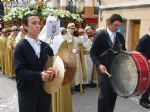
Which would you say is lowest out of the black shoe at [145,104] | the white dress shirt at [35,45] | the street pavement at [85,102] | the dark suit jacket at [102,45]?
the street pavement at [85,102]

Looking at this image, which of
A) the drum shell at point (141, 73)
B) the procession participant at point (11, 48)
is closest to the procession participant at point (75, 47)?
the procession participant at point (11, 48)

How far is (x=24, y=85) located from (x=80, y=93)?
539 cm

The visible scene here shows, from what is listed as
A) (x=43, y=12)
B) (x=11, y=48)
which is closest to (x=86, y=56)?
(x=43, y=12)

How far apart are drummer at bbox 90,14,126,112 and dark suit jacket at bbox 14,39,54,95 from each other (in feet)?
4.82

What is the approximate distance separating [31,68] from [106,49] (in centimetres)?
174

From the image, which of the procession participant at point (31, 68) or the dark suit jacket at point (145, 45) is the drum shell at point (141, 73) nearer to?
the procession participant at point (31, 68)

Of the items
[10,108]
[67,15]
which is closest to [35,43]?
[10,108]

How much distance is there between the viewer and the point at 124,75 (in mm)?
5293

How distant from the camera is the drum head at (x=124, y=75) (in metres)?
5.08

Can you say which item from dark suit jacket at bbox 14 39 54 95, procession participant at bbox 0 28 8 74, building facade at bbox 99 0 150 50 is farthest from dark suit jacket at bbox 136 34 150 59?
building facade at bbox 99 0 150 50

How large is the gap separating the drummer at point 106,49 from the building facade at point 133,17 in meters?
13.8

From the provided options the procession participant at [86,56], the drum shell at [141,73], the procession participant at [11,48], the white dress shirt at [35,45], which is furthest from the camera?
the procession participant at [11,48]

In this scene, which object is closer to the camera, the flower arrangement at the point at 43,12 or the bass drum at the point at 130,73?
the bass drum at the point at 130,73

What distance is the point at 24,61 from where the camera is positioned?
4.18 metres
